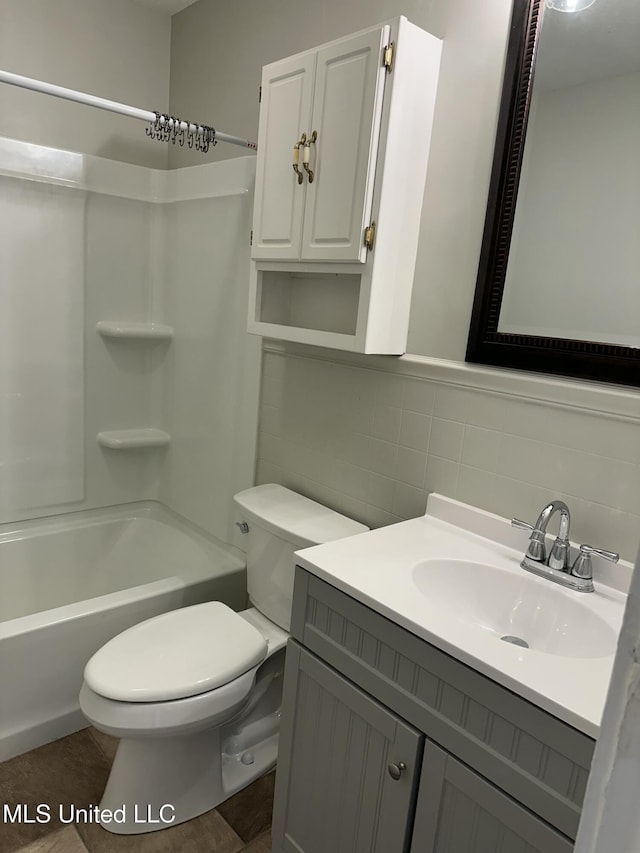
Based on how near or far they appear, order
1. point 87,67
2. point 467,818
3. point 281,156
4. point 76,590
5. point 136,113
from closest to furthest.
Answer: point 467,818, point 281,156, point 136,113, point 87,67, point 76,590

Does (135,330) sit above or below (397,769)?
above

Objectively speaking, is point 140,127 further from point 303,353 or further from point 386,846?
point 386,846

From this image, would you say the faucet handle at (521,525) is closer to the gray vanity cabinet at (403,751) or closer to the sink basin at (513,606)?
the sink basin at (513,606)

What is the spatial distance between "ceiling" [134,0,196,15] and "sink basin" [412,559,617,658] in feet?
7.67

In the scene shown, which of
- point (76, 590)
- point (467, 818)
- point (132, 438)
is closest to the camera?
point (467, 818)

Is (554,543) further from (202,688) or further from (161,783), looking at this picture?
(161,783)

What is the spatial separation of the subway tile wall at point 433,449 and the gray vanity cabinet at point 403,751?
0.48 metres

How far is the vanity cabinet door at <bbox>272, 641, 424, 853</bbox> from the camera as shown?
3.70ft

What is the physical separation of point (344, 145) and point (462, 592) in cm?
112

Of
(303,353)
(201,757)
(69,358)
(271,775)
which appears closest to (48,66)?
(69,358)

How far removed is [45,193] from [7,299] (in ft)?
1.38

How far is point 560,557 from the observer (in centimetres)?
128

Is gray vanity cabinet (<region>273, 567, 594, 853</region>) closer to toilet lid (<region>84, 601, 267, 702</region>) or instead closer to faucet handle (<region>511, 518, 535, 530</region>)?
toilet lid (<region>84, 601, 267, 702</region>)

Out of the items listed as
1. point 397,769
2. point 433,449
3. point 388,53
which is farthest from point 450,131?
point 397,769
